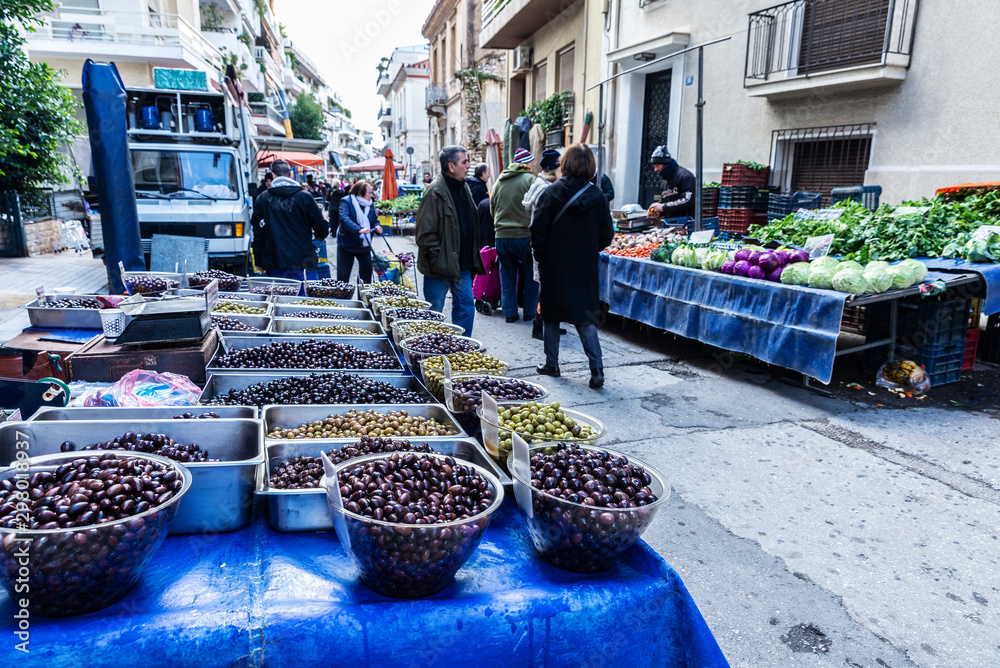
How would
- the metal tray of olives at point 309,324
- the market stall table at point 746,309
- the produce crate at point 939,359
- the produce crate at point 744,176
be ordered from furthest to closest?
the produce crate at point 744,176, the produce crate at point 939,359, the market stall table at point 746,309, the metal tray of olives at point 309,324

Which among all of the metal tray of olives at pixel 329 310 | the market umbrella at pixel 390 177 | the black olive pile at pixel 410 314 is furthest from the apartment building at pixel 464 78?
the black olive pile at pixel 410 314

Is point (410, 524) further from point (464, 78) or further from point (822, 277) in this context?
point (464, 78)

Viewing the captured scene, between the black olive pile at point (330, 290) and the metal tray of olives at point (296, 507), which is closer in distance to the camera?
the metal tray of olives at point (296, 507)

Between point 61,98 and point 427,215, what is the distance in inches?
471

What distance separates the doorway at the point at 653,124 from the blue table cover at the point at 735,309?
6226 millimetres

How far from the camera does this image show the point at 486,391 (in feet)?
8.75

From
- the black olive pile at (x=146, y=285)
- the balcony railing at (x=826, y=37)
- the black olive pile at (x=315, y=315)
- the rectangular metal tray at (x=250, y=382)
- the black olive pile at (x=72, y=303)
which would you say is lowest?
the rectangular metal tray at (x=250, y=382)

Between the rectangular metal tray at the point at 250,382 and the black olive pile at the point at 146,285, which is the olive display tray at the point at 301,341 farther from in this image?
the black olive pile at the point at 146,285

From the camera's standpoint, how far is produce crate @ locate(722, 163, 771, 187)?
1001cm

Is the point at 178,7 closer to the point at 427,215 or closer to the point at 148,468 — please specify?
the point at 427,215

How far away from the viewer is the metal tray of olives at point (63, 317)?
13.6ft

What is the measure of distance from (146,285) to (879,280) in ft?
19.8

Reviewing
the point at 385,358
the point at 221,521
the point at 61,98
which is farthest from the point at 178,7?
the point at 221,521

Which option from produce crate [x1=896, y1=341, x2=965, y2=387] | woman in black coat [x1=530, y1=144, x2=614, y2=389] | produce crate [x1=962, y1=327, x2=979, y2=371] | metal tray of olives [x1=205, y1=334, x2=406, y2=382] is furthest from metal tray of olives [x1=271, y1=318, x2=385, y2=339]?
produce crate [x1=962, y1=327, x2=979, y2=371]
